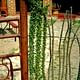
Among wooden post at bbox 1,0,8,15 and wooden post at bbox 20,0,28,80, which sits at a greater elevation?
wooden post at bbox 20,0,28,80

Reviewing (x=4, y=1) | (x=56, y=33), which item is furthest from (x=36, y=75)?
(x=4, y=1)

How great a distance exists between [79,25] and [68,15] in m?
0.14

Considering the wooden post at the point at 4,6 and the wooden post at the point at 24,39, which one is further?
the wooden post at the point at 4,6

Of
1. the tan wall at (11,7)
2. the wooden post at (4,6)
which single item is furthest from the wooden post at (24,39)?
the tan wall at (11,7)

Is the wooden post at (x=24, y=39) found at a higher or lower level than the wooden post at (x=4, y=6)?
higher

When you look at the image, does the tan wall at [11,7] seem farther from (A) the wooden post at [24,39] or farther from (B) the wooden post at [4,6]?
(A) the wooden post at [24,39]

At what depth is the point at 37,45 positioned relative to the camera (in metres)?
2.98

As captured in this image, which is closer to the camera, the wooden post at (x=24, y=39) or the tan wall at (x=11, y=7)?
the wooden post at (x=24, y=39)

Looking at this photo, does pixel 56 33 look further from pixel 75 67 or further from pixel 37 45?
pixel 37 45

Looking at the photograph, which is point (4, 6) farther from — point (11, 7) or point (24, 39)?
point (24, 39)

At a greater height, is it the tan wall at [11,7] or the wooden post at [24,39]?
the wooden post at [24,39]

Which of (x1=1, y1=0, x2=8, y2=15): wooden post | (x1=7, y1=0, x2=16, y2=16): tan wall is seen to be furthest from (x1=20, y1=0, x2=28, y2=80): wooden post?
(x1=7, y1=0, x2=16, y2=16): tan wall

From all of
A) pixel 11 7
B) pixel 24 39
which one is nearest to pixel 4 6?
pixel 11 7

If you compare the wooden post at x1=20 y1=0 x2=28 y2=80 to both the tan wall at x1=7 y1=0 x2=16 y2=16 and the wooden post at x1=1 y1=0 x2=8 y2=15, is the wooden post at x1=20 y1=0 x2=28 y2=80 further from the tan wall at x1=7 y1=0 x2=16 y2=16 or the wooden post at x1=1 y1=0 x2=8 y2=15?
the tan wall at x1=7 y1=0 x2=16 y2=16
